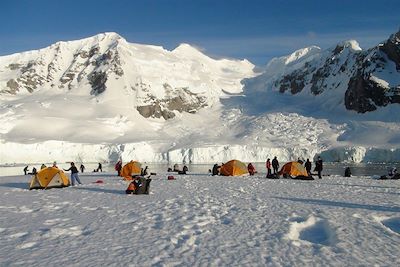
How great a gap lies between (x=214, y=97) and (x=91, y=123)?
64.4 metres

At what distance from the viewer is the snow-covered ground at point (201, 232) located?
8.73 meters

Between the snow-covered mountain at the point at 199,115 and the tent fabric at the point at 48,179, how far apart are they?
83028mm

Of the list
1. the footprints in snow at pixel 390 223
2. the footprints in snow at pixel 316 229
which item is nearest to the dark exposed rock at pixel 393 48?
the footprints in snow at pixel 390 223

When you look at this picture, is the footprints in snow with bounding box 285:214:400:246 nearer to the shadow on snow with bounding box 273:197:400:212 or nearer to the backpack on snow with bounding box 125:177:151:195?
the shadow on snow with bounding box 273:197:400:212

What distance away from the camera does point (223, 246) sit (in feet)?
31.7

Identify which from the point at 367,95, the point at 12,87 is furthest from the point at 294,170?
the point at 12,87

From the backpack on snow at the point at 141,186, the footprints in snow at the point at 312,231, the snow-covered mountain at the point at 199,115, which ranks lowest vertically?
the footprints in snow at the point at 312,231

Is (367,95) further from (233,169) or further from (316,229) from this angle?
(316,229)

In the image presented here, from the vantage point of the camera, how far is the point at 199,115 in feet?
589

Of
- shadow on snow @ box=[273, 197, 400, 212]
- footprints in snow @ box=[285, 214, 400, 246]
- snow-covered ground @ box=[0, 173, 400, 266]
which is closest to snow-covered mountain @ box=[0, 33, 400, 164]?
shadow on snow @ box=[273, 197, 400, 212]

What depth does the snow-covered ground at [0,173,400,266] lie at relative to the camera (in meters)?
8.73

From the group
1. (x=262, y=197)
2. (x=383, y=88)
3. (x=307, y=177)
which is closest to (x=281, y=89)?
(x=383, y=88)

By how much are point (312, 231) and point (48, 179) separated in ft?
54.5

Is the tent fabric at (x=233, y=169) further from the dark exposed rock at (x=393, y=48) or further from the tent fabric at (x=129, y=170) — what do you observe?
the dark exposed rock at (x=393, y=48)
